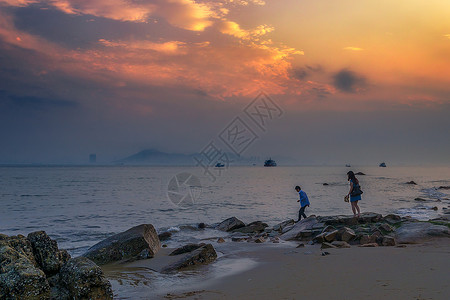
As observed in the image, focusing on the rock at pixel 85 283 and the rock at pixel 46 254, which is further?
the rock at pixel 46 254

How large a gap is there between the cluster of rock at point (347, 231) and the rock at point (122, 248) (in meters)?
4.44

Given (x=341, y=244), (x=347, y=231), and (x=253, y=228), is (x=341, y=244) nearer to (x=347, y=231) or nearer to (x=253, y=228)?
(x=347, y=231)

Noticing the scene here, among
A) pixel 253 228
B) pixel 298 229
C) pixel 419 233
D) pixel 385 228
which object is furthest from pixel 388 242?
pixel 253 228

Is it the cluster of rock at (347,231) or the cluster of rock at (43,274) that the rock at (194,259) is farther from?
the cluster of rock at (347,231)

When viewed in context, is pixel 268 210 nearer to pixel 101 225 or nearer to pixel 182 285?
pixel 101 225

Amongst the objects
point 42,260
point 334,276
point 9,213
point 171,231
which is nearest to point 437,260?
point 334,276

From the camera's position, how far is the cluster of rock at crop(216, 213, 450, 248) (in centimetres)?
1298

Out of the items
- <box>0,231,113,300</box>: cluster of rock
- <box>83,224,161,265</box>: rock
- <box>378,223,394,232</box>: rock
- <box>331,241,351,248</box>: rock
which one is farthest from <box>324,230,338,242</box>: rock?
<box>0,231,113,300</box>: cluster of rock

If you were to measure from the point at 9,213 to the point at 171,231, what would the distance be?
18244 millimetres

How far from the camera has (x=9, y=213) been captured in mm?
29188

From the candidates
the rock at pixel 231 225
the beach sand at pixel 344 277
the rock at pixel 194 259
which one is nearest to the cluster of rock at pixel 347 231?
the rock at pixel 231 225

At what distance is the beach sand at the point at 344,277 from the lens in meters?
6.90

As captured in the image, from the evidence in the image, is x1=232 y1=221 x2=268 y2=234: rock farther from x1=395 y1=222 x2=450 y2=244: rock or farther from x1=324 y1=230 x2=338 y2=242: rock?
x1=395 y1=222 x2=450 y2=244: rock

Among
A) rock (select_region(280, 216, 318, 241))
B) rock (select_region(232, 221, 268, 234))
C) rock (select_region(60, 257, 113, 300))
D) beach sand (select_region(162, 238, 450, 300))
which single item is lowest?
rock (select_region(232, 221, 268, 234))
